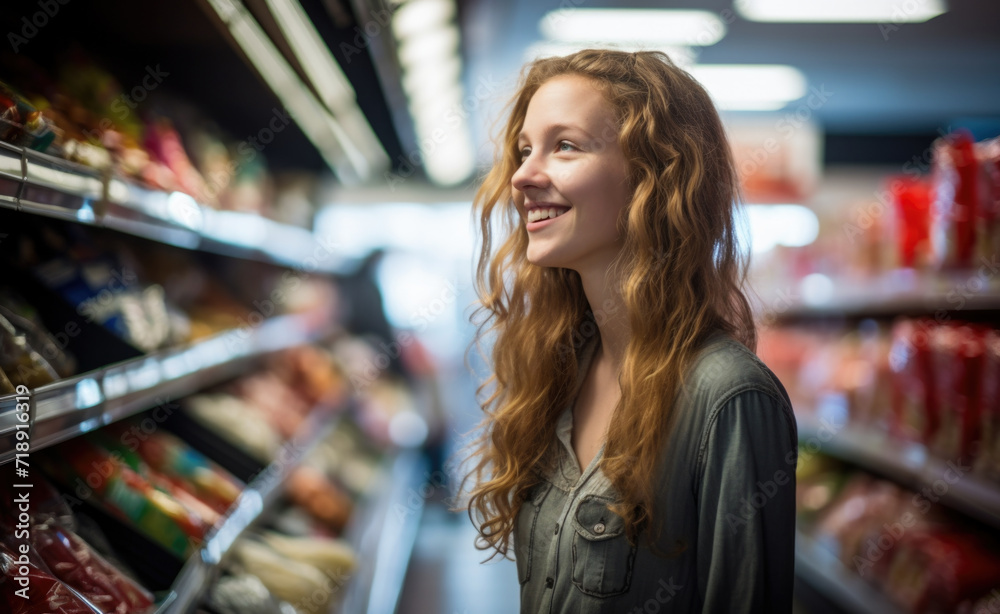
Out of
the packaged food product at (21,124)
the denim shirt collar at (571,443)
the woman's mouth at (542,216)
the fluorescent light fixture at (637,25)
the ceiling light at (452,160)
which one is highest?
the fluorescent light fixture at (637,25)

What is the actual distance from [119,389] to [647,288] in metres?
1.13

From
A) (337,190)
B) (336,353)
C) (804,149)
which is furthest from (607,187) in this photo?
(337,190)

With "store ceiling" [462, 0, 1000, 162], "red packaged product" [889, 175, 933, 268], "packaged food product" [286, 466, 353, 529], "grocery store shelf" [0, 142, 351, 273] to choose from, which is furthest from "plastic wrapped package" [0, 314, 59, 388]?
"red packaged product" [889, 175, 933, 268]

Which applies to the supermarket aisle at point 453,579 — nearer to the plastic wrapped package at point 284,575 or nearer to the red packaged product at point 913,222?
the plastic wrapped package at point 284,575

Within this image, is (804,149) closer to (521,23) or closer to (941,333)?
(521,23)

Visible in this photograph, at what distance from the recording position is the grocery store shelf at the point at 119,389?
120cm

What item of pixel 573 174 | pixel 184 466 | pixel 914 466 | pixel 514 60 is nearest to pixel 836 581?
pixel 914 466

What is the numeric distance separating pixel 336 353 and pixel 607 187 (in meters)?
3.21

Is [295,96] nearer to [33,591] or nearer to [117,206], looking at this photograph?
[117,206]

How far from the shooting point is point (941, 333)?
89.0 inches

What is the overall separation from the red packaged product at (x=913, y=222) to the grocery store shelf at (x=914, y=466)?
66 cm

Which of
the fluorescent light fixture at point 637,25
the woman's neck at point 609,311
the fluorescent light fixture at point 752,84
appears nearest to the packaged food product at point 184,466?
the woman's neck at point 609,311

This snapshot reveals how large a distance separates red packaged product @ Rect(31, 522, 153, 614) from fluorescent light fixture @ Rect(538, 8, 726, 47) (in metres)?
3.68

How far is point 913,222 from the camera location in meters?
2.52
